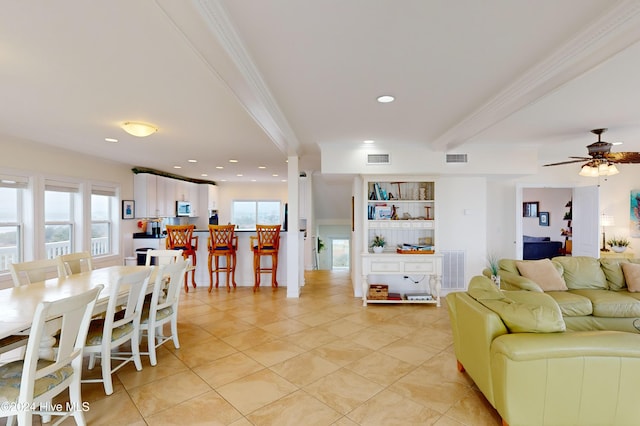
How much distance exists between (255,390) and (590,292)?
3.69 meters

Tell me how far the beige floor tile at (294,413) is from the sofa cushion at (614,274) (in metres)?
3.70

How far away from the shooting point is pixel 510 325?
81.0 inches

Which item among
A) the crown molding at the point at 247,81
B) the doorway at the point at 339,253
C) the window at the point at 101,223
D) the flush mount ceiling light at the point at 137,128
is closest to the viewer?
the crown molding at the point at 247,81

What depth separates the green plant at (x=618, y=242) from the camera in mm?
5989

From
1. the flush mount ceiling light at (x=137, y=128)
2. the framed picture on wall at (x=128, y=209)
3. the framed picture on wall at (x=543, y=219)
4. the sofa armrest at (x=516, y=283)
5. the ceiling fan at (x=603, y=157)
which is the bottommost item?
A: the sofa armrest at (x=516, y=283)

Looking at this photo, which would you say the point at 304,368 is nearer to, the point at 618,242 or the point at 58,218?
the point at 58,218

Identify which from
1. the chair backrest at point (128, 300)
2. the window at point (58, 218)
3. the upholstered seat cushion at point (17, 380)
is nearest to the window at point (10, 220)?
the window at point (58, 218)

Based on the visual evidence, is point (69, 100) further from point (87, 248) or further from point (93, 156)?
point (87, 248)

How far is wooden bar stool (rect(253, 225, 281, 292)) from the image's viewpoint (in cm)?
547

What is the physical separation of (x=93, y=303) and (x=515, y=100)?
3490 mm

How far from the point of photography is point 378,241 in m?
5.05

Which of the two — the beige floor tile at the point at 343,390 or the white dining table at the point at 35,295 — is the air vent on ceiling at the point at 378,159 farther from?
the white dining table at the point at 35,295

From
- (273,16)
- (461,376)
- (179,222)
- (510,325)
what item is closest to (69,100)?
(273,16)

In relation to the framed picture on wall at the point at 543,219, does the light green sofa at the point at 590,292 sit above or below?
below
